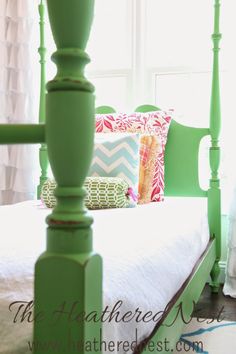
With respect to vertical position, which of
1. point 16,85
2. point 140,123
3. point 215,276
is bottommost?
point 215,276

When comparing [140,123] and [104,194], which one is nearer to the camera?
[104,194]

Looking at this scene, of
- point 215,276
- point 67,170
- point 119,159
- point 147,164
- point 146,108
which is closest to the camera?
point 67,170

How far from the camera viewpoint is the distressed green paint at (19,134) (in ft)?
2.07

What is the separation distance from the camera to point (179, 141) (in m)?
2.54

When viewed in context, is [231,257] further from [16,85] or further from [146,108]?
[16,85]

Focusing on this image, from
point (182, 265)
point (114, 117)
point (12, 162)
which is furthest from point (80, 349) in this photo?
point (12, 162)

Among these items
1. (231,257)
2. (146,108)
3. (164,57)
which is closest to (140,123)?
(146,108)

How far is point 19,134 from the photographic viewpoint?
64cm

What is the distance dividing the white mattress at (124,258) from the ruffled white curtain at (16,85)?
3.37ft

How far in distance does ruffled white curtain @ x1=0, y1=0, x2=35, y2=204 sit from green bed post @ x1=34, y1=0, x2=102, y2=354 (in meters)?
2.25

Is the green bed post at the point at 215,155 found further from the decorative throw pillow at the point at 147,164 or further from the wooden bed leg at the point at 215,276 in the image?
the decorative throw pillow at the point at 147,164

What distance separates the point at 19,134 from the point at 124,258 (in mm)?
445

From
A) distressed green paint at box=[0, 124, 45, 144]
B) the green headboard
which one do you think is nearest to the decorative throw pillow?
the green headboard

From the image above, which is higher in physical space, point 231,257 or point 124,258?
point 124,258
